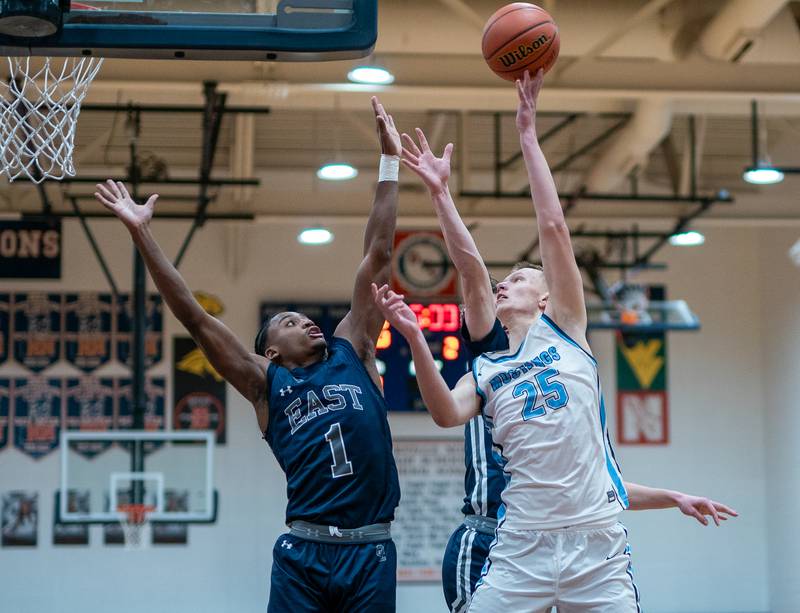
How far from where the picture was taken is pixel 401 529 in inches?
570

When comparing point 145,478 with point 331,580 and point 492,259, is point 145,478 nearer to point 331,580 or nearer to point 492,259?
point 492,259

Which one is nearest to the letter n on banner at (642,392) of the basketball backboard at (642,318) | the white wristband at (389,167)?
the basketball backboard at (642,318)

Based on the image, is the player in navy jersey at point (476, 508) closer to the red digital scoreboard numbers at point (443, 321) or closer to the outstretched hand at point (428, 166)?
the outstretched hand at point (428, 166)

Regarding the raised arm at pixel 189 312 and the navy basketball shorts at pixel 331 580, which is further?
the raised arm at pixel 189 312

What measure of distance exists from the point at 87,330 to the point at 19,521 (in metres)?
2.35

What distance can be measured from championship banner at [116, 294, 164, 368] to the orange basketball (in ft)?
32.7

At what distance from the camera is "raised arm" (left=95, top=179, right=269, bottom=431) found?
179 inches

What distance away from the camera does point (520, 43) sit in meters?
4.92

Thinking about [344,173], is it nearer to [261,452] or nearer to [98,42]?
[261,452]

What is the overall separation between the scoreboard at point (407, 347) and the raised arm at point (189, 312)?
27.8 ft

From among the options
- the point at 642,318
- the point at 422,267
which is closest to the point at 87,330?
the point at 422,267

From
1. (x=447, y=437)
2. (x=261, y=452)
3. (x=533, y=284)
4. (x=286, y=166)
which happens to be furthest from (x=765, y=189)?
(x=533, y=284)

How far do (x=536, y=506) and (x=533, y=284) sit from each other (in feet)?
2.93

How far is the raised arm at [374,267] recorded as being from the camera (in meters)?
4.82
